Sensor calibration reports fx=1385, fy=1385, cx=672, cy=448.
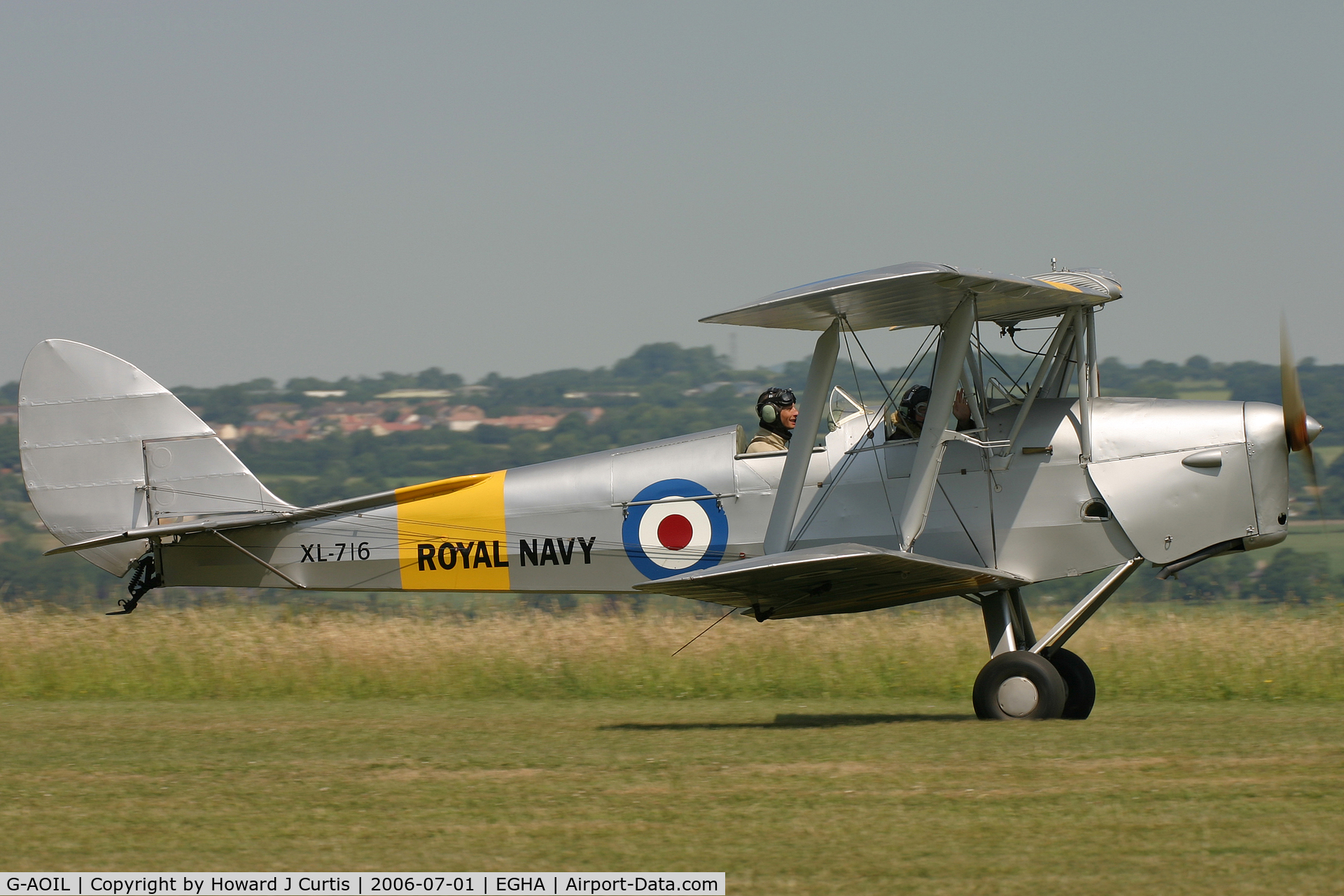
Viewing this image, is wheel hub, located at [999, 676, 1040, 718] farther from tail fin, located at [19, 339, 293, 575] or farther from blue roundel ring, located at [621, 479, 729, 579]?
tail fin, located at [19, 339, 293, 575]

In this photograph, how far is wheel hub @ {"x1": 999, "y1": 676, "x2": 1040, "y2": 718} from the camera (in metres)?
8.32

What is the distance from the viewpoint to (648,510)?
383 inches

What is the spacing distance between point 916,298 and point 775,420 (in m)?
1.63

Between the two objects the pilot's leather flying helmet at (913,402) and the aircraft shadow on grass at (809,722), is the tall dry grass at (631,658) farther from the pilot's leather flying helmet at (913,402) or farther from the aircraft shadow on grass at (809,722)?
the pilot's leather flying helmet at (913,402)

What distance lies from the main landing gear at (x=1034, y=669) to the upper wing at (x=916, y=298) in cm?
175

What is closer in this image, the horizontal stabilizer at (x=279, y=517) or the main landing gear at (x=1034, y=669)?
the main landing gear at (x=1034, y=669)

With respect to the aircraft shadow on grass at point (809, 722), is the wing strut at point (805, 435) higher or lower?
higher

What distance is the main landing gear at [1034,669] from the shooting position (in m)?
8.32

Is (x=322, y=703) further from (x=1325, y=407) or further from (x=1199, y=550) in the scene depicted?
(x=1325, y=407)

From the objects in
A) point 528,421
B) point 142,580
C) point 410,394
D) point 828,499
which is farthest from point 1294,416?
point 410,394

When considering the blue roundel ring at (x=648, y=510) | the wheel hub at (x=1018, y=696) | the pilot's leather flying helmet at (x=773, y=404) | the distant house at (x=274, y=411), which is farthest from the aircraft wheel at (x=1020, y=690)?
the distant house at (x=274, y=411)

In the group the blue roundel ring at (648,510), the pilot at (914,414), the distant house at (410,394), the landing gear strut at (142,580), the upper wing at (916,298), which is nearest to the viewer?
the upper wing at (916,298)

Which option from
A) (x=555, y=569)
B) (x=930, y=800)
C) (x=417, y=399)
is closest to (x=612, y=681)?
(x=555, y=569)

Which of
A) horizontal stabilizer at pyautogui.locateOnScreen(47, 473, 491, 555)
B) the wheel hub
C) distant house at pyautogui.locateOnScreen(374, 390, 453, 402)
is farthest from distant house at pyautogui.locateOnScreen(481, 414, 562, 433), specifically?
the wheel hub
